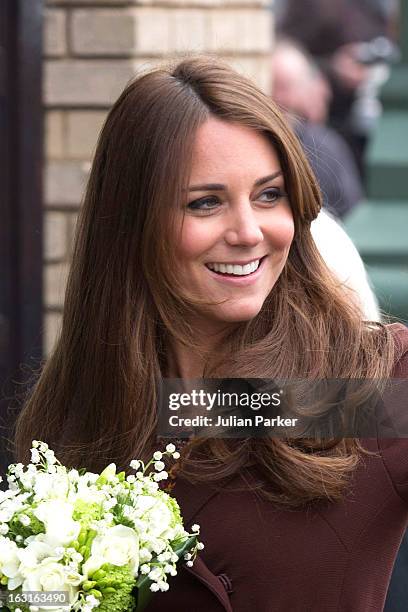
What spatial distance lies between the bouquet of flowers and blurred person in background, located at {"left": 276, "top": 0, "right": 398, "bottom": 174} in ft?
27.4

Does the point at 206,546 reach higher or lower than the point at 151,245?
lower

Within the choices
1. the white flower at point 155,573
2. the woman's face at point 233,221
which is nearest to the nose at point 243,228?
the woman's face at point 233,221

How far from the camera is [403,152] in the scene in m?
5.19

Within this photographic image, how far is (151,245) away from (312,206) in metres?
0.32

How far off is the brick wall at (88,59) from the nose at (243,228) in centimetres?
258

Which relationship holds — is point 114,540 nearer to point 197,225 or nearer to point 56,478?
point 56,478

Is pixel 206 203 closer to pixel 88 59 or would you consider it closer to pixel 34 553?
pixel 34 553

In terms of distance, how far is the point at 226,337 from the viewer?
2.95 meters

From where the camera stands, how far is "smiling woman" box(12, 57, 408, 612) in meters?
2.70

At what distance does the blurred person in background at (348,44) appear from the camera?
1105 cm

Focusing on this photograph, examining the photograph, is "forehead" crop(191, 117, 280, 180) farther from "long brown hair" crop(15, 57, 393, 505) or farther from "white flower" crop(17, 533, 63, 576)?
"white flower" crop(17, 533, 63, 576)

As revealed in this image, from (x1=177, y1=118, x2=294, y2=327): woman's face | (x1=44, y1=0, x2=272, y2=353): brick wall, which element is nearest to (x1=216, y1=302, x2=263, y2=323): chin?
(x1=177, y1=118, x2=294, y2=327): woman's face

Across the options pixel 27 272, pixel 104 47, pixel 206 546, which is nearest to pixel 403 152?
pixel 104 47

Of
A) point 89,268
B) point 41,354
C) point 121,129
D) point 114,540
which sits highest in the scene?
point 121,129
